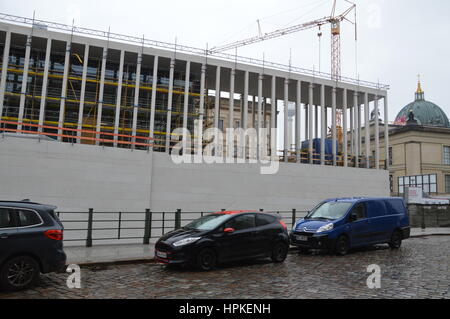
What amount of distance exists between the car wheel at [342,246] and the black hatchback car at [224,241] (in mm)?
2021

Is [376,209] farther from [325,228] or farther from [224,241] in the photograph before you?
[224,241]

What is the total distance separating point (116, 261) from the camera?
973 centimetres

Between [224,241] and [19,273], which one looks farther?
[224,241]

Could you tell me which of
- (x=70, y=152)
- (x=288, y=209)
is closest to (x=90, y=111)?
(x=70, y=152)

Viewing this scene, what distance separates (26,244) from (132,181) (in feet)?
41.9

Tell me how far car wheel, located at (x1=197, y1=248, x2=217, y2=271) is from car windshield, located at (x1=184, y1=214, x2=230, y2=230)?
0.63 meters

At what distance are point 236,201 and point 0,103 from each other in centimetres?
1686

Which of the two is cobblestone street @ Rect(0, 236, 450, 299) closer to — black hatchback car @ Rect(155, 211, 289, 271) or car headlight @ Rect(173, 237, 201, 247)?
black hatchback car @ Rect(155, 211, 289, 271)

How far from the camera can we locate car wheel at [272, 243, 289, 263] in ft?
34.1

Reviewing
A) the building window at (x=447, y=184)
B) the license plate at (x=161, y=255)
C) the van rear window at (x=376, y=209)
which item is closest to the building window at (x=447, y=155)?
the building window at (x=447, y=184)

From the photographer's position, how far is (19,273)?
6676 millimetres

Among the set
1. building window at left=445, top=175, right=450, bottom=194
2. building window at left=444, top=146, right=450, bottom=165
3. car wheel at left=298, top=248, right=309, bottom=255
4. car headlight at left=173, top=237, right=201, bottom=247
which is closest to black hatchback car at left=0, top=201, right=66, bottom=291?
car headlight at left=173, top=237, right=201, bottom=247

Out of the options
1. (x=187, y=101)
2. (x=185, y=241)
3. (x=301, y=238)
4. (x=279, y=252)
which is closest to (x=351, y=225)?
(x=301, y=238)
